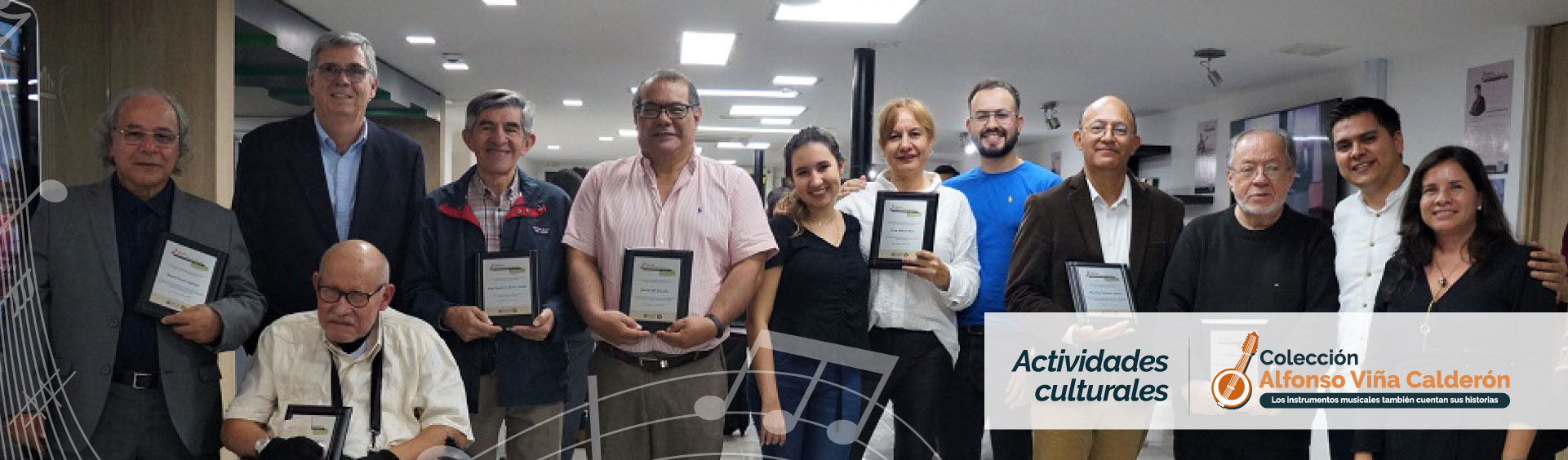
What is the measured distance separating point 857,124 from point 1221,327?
5.36 metres

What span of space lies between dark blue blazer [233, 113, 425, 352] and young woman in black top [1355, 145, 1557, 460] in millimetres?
2509

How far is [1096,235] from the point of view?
2686 mm

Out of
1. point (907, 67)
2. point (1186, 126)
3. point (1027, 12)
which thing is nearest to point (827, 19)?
point (1027, 12)

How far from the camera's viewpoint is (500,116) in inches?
A: 105

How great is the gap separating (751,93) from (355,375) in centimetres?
812

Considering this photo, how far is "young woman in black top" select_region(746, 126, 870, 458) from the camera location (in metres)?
2.65

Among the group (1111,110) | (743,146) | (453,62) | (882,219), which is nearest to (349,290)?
(882,219)

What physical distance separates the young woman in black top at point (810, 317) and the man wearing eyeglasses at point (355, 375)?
2.53ft

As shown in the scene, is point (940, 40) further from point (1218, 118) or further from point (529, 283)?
point (529, 283)

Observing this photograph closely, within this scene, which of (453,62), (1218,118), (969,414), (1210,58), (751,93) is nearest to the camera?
(969,414)

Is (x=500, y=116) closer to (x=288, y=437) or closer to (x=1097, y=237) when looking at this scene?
(x=288, y=437)

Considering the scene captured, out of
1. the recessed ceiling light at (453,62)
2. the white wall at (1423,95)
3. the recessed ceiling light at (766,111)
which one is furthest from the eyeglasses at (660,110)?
the recessed ceiling light at (766,111)

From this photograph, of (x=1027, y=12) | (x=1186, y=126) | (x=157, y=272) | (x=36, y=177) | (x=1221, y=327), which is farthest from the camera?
(x=1186, y=126)

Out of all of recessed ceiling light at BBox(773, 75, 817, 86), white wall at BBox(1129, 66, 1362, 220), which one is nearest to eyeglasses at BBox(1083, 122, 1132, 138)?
recessed ceiling light at BBox(773, 75, 817, 86)
